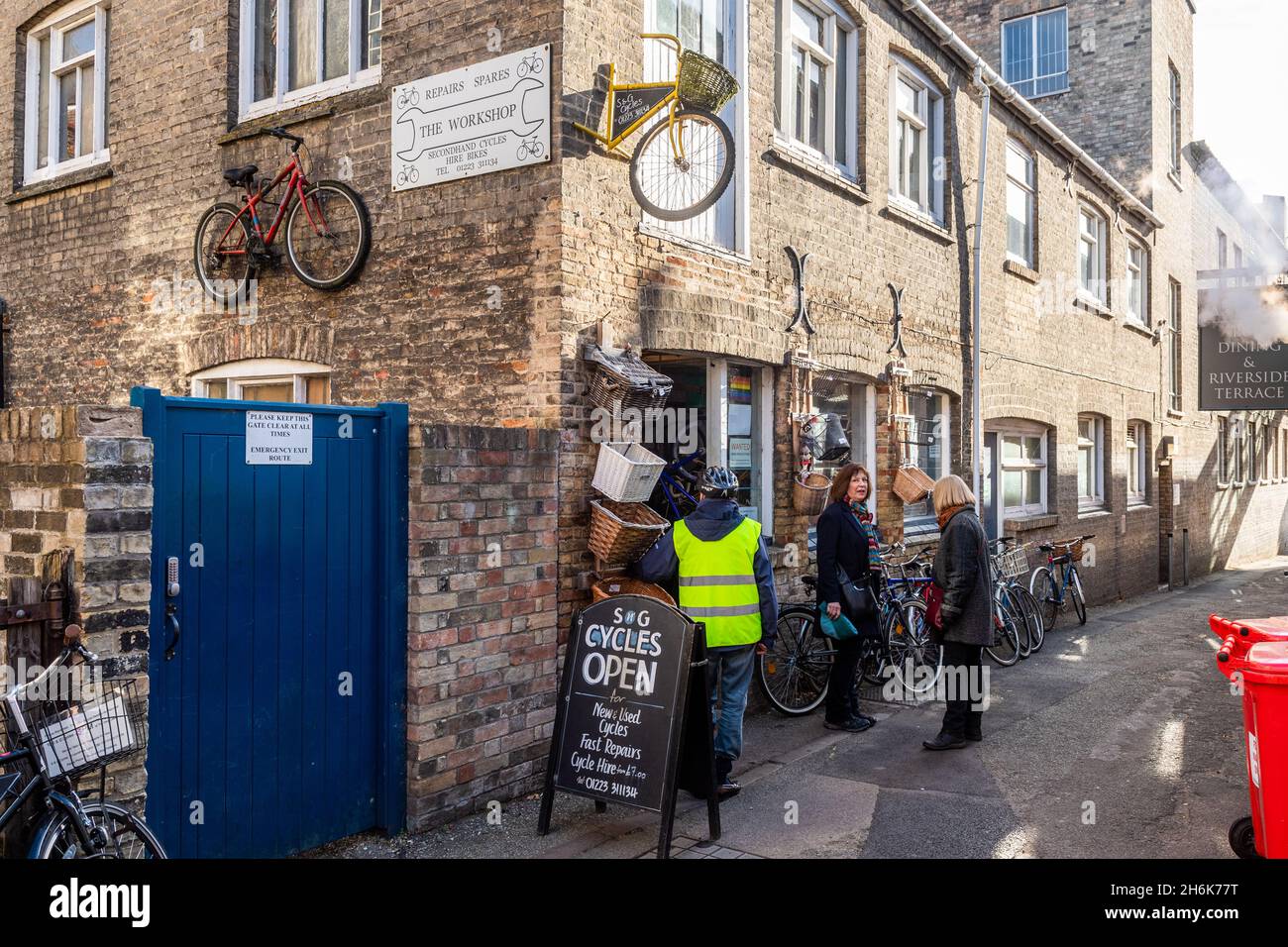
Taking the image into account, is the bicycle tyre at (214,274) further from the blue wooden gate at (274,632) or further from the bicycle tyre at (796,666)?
the bicycle tyre at (796,666)

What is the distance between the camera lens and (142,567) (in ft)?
13.6

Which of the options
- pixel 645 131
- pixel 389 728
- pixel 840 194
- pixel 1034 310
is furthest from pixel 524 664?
pixel 1034 310

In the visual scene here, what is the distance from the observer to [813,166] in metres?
9.00

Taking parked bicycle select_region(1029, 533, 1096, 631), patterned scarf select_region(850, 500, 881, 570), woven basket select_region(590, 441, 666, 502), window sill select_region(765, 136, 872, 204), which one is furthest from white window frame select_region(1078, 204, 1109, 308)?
woven basket select_region(590, 441, 666, 502)

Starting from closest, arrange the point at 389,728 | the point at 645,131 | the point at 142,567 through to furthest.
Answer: the point at 142,567 < the point at 389,728 < the point at 645,131

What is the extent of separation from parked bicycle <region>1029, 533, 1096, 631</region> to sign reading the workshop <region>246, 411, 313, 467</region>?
9752mm

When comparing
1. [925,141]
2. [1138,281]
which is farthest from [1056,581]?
[1138,281]

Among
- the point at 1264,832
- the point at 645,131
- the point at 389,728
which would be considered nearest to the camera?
the point at 1264,832

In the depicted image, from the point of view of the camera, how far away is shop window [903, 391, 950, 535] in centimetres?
1098

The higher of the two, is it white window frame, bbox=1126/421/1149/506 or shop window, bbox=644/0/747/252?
shop window, bbox=644/0/747/252

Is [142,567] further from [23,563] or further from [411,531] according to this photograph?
[411,531]

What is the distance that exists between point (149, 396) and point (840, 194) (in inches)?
273

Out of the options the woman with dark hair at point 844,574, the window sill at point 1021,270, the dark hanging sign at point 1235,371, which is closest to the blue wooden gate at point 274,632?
the woman with dark hair at point 844,574

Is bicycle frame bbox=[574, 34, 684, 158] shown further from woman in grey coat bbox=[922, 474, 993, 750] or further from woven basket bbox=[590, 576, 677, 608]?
woman in grey coat bbox=[922, 474, 993, 750]
